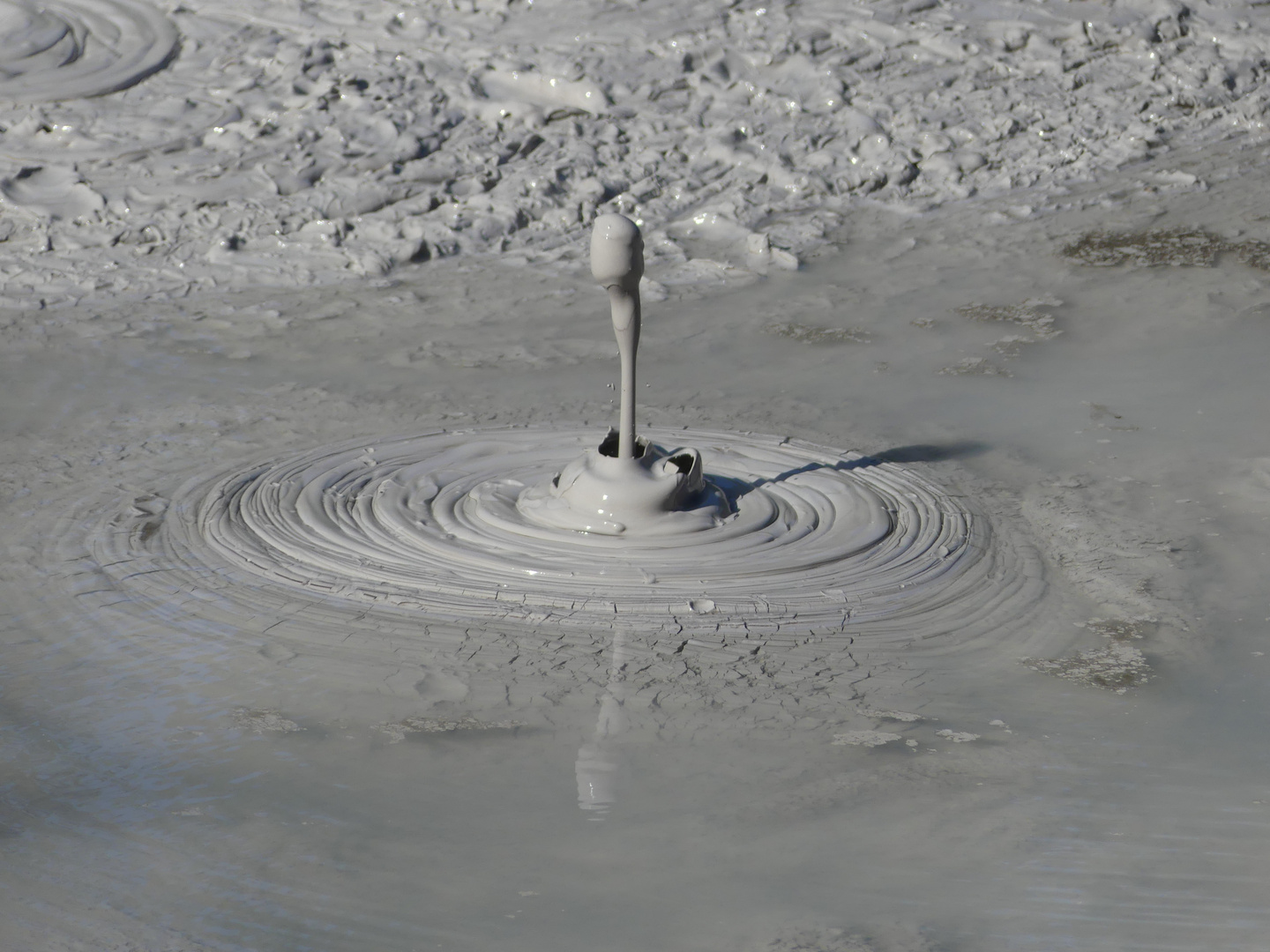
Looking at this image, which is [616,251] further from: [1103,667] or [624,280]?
[1103,667]

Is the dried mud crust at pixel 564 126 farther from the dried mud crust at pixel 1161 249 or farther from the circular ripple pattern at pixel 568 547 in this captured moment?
the circular ripple pattern at pixel 568 547

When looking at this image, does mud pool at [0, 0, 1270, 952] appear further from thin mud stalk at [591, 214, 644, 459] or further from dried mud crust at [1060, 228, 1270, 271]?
thin mud stalk at [591, 214, 644, 459]

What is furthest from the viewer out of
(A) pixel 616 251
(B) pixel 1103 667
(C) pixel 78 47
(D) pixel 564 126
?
(C) pixel 78 47

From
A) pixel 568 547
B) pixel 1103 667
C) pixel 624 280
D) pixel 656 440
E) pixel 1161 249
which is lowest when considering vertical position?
pixel 1103 667

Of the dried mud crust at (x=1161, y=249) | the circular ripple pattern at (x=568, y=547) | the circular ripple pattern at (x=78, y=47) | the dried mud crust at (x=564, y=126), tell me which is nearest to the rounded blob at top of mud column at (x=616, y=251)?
the circular ripple pattern at (x=568, y=547)

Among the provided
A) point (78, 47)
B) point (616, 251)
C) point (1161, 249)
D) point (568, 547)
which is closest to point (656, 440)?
point (568, 547)

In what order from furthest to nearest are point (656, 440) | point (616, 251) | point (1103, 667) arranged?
point (656, 440)
point (616, 251)
point (1103, 667)

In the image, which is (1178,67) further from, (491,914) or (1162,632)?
(491,914)

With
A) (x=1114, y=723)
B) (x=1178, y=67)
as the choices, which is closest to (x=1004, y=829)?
(x=1114, y=723)
